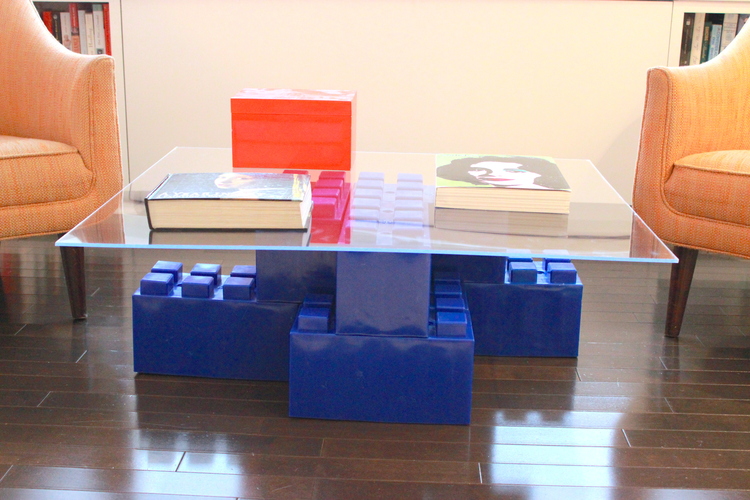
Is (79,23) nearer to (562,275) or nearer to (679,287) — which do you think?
(562,275)

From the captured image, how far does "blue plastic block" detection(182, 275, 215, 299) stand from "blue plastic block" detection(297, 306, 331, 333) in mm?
265

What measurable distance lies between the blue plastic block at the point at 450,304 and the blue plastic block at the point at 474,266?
0.20m

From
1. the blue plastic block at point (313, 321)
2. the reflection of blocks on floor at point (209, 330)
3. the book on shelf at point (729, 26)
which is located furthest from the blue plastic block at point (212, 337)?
the book on shelf at point (729, 26)

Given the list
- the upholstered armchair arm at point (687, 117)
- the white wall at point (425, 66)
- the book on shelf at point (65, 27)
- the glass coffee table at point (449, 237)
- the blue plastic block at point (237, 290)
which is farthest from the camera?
the book on shelf at point (65, 27)

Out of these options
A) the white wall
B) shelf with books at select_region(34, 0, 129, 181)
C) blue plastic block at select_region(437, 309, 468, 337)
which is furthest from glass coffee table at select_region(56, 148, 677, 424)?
shelf with books at select_region(34, 0, 129, 181)

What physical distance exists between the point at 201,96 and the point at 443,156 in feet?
5.21

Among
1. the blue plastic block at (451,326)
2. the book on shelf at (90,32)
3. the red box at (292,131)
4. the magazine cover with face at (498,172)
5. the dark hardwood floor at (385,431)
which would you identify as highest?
the book on shelf at (90,32)

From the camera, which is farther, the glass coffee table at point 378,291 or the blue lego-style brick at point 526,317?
the blue lego-style brick at point 526,317

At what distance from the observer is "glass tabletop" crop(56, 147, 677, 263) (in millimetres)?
1292

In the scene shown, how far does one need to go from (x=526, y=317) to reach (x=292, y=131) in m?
0.69

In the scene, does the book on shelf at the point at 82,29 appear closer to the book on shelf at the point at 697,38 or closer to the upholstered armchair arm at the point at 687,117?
the upholstered armchair arm at the point at 687,117

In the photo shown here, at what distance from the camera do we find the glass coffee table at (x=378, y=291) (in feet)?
4.40

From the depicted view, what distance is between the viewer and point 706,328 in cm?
210

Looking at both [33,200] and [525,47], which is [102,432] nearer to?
[33,200]
